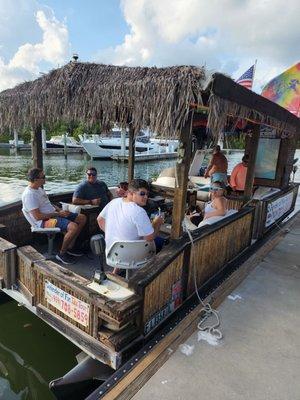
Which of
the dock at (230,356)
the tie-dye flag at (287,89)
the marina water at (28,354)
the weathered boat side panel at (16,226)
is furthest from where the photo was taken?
the tie-dye flag at (287,89)

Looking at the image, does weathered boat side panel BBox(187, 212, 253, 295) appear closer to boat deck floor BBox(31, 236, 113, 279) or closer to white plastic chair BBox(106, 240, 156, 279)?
white plastic chair BBox(106, 240, 156, 279)

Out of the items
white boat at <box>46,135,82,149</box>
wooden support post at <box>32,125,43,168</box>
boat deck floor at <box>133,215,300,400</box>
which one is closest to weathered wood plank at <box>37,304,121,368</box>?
boat deck floor at <box>133,215,300,400</box>

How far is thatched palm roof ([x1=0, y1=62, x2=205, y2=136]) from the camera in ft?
9.48

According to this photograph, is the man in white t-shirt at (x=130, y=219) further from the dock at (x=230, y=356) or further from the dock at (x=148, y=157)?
the dock at (x=148, y=157)

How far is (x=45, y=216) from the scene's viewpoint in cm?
445

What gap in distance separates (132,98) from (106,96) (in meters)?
0.34

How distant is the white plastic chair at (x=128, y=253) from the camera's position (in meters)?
3.39

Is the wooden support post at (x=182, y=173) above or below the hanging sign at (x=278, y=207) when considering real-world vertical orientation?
above

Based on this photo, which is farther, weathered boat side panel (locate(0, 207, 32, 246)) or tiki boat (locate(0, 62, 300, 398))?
weathered boat side panel (locate(0, 207, 32, 246))

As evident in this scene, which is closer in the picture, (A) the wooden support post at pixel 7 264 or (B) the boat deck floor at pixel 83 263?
(A) the wooden support post at pixel 7 264

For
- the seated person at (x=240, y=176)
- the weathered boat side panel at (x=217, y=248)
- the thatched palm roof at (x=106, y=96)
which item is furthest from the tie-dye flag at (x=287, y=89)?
the thatched palm roof at (x=106, y=96)

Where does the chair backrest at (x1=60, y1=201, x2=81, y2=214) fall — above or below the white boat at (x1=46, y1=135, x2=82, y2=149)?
above

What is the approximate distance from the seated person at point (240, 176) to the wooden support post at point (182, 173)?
4481 mm

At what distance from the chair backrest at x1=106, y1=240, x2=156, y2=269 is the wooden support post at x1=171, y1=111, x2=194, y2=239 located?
0.38 m
